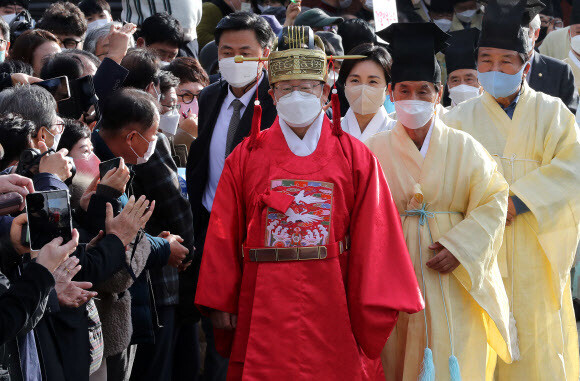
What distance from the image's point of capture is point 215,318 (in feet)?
13.0

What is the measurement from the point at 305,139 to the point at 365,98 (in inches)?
57.9

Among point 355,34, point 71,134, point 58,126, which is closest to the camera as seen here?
point 58,126

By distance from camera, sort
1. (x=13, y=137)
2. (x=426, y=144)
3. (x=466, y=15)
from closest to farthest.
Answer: (x=13, y=137) → (x=426, y=144) → (x=466, y=15)

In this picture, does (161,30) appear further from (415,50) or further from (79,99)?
(415,50)

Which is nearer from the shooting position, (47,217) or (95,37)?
(47,217)

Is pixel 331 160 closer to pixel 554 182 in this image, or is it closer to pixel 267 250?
pixel 267 250

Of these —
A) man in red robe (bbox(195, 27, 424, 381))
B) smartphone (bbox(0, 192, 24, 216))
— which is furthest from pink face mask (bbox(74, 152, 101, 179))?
smartphone (bbox(0, 192, 24, 216))

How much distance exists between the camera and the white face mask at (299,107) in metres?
3.90

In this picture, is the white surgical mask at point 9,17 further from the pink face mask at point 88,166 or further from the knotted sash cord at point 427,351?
the knotted sash cord at point 427,351

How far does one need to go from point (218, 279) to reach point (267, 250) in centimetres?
27

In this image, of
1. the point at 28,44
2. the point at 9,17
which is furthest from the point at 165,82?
the point at 9,17

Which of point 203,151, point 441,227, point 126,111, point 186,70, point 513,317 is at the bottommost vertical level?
point 513,317

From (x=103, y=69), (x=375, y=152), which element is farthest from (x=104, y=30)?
(x=375, y=152)

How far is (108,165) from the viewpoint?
3.97 m
